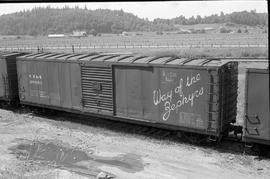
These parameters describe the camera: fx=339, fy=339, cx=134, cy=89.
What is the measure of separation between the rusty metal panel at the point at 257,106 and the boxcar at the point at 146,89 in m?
1.32

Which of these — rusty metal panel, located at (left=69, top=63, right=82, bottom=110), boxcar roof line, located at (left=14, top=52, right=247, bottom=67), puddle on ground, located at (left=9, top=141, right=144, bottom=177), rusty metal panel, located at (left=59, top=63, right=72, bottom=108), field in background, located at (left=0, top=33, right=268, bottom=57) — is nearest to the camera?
puddle on ground, located at (left=9, top=141, right=144, bottom=177)

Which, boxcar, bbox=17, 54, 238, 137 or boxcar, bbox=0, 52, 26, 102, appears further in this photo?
boxcar, bbox=0, 52, 26, 102

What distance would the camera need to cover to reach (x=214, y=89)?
1301 cm

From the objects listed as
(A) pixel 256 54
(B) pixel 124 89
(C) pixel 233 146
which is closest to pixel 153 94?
(B) pixel 124 89

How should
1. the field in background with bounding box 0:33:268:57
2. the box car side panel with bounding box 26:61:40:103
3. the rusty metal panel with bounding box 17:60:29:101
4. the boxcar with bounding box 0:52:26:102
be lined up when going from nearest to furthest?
the box car side panel with bounding box 26:61:40:103, the rusty metal panel with bounding box 17:60:29:101, the boxcar with bounding box 0:52:26:102, the field in background with bounding box 0:33:268:57

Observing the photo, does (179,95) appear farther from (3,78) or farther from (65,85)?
(3,78)

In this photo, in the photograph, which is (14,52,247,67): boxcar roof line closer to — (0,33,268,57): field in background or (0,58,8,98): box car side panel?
(0,58,8,98): box car side panel

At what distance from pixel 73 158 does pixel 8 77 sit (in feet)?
34.2

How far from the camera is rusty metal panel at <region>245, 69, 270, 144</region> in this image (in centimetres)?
1154

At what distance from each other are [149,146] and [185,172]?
2.98 m

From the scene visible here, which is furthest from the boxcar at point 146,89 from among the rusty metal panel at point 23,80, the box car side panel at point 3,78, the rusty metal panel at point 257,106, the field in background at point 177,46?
the field in background at point 177,46

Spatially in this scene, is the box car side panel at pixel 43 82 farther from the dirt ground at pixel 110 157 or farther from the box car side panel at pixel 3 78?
the box car side panel at pixel 3 78

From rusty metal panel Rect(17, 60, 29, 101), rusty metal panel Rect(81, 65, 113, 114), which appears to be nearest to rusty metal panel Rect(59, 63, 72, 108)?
rusty metal panel Rect(81, 65, 113, 114)

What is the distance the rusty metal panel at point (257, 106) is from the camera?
37.9 feet
